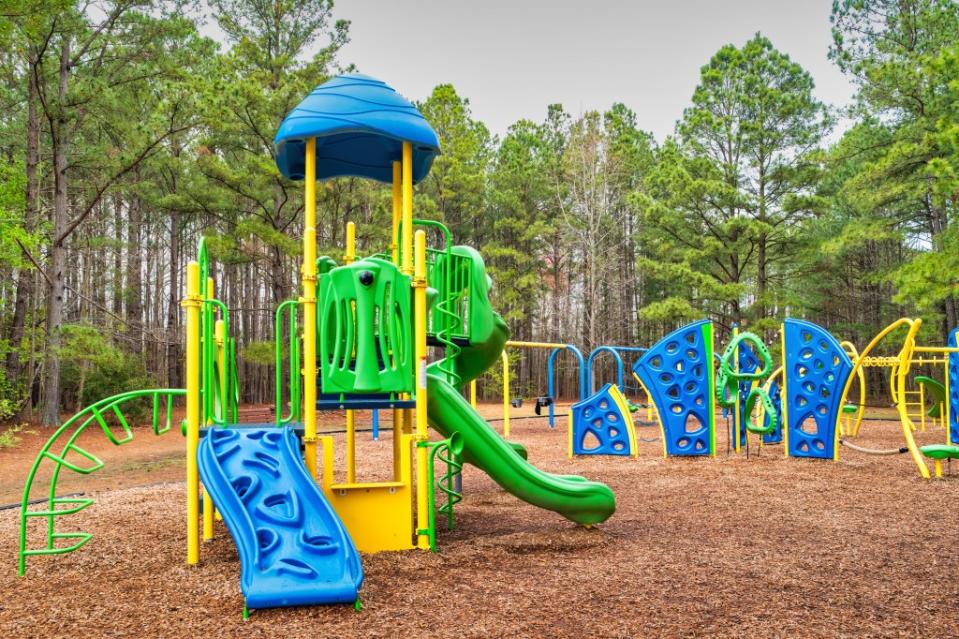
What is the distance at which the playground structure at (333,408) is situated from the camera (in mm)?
3768

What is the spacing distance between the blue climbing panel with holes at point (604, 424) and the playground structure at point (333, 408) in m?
5.24

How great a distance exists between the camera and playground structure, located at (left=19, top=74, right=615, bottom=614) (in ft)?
12.4

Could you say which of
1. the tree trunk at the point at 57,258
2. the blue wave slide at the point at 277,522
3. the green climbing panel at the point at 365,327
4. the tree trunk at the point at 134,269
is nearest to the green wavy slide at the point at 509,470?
the green climbing panel at the point at 365,327

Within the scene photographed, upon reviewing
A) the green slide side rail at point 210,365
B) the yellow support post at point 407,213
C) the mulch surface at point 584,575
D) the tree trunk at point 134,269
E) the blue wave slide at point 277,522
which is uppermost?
the tree trunk at point 134,269

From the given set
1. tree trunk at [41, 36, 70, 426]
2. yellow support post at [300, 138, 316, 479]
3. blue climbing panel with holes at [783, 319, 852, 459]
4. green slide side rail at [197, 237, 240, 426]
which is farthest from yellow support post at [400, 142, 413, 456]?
tree trunk at [41, 36, 70, 426]

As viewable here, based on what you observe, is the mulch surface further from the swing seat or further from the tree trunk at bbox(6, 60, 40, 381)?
the tree trunk at bbox(6, 60, 40, 381)

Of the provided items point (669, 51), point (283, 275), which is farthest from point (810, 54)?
point (283, 275)

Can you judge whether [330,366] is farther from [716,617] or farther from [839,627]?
[839,627]

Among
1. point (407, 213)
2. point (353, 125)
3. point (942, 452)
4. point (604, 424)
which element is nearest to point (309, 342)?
point (407, 213)

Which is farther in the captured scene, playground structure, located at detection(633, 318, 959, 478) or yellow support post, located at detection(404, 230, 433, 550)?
playground structure, located at detection(633, 318, 959, 478)

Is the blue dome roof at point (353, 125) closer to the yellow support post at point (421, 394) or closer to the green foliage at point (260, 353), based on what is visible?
the yellow support post at point (421, 394)

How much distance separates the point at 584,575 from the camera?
4.12m

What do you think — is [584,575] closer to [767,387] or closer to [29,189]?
[767,387]

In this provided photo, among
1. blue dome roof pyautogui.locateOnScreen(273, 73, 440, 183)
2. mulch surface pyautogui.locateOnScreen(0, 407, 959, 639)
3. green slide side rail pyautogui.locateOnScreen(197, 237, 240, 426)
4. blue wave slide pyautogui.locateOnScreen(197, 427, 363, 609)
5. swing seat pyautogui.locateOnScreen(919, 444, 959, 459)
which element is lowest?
mulch surface pyautogui.locateOnScreen(0, 407, 959, 639)
